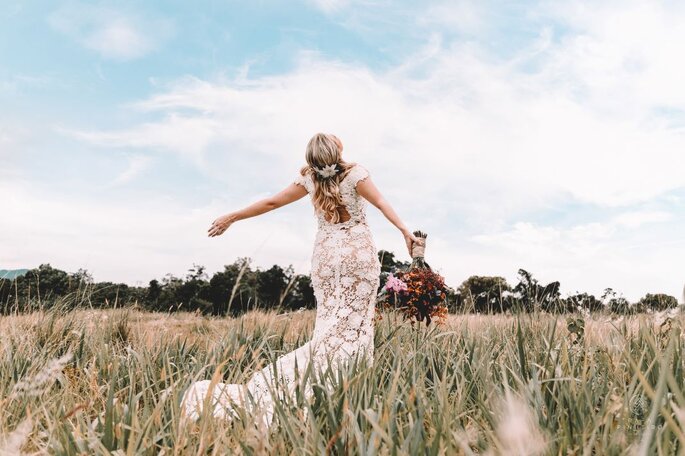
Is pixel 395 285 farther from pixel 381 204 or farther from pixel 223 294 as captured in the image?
pixel 223 294

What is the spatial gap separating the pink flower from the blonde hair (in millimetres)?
1983

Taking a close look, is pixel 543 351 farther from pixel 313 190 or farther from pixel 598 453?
pixel 313 190

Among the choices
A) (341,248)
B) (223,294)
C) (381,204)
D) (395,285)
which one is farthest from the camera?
(223,294)

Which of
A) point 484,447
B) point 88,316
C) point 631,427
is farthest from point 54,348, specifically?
point 631,427

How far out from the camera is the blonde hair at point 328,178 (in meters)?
5.41

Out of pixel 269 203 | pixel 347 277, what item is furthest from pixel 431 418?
pixel 269 203

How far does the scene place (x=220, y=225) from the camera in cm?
570

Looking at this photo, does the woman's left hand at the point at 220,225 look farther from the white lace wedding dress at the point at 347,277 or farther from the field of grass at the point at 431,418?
the field of grass at the point at 431,418

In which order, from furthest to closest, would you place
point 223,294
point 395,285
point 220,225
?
point 223,294, point 395,285, point 220,225

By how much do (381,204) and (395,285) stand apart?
1.98 meters

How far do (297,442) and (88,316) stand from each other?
5.03 m

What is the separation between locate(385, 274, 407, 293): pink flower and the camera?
23.6 feet

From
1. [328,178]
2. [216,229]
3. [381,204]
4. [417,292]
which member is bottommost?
[417,292]

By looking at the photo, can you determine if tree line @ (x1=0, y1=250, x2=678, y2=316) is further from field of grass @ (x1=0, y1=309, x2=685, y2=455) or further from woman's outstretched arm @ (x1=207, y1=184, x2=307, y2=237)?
field of grass @ (x1=0, y1=309, x2=685, y2=455)
